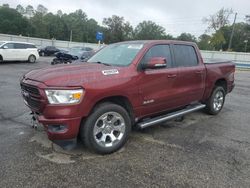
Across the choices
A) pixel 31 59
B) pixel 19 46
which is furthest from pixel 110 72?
pixel 31 59

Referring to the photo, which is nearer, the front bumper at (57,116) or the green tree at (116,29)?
the front bumper at (57,116)

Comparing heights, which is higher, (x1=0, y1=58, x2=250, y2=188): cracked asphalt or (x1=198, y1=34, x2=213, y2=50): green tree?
(x1=198, y1=34, x2=213, y2=50): green tree

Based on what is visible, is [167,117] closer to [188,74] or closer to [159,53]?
[188,74]

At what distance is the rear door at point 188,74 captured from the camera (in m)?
5.29

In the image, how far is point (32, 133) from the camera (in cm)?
495

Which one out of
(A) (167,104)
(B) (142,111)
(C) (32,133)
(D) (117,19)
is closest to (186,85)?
(A) (167,104)

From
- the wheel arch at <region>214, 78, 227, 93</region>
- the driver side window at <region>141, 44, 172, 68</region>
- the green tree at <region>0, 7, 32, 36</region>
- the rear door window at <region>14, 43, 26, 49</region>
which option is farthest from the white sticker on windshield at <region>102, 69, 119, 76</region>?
the green tree at <region>0, 7, 32, 36</region>

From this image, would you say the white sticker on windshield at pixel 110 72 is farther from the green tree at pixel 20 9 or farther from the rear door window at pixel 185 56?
the green tree at pixel 20 9

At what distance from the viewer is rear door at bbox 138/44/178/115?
450cm

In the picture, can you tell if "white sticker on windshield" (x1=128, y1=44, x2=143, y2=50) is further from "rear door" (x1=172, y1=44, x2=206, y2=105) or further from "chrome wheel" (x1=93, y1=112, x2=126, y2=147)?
"chrome wheel" (x1=93, y1=112, x2=126, y2=147)

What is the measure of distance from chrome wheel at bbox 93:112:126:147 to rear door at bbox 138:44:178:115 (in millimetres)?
534

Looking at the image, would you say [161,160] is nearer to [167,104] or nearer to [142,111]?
[142,111]

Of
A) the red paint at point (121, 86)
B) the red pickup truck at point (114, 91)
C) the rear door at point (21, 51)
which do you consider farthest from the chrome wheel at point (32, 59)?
the red paint at point (121, 86)

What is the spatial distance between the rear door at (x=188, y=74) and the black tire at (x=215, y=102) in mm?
614
